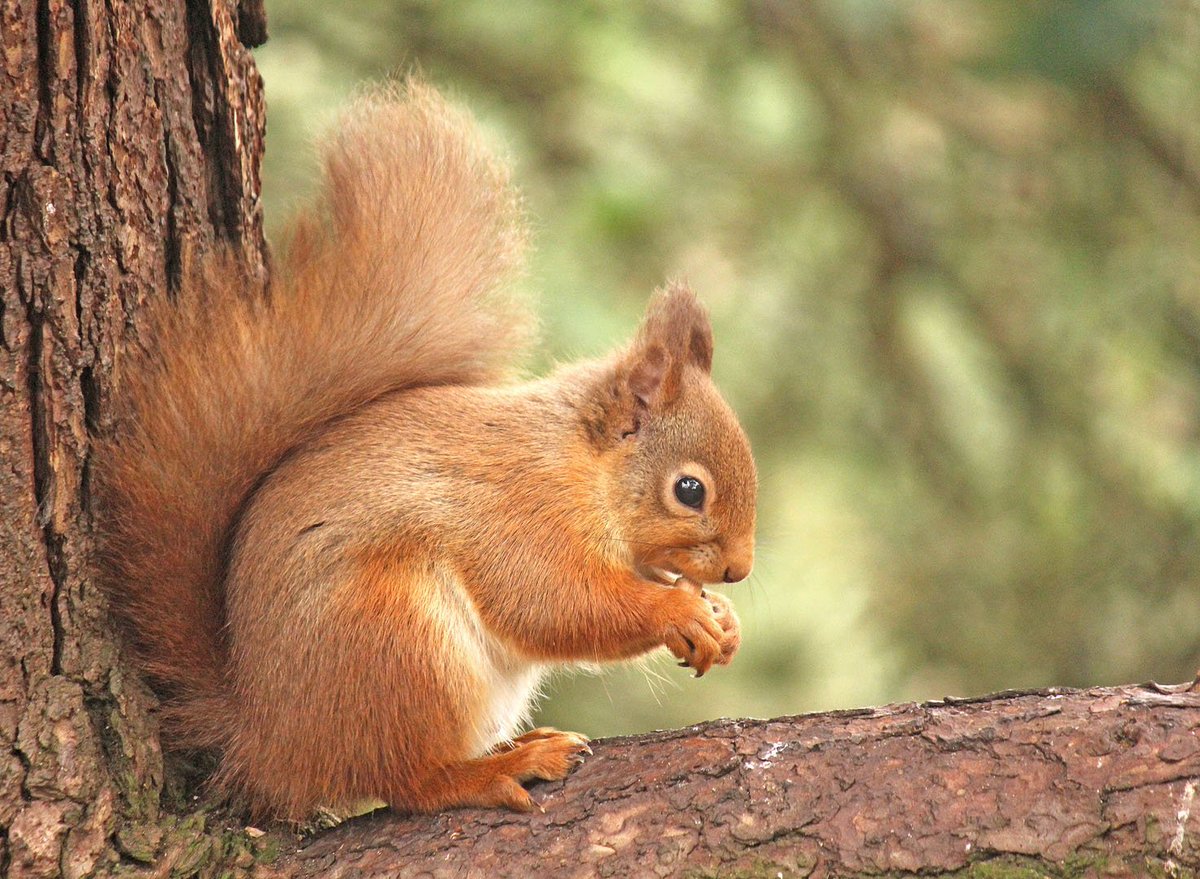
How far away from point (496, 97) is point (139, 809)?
199 cm

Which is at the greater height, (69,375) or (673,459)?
(673,459)

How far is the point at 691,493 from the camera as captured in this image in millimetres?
2227

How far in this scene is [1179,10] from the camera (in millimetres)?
2586

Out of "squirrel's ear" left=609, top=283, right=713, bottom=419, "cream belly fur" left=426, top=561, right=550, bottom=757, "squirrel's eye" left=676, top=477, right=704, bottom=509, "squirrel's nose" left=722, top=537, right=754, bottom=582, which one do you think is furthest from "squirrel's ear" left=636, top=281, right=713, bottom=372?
"cream belly fur" left=426, top=561, right=550, bottom=757

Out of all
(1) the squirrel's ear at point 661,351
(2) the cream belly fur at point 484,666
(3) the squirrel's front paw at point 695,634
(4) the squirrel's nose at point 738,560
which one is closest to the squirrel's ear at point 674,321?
(1) the squirrel's ear at point 661,351

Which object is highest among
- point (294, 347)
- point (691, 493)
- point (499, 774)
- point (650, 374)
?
point (650, 374)

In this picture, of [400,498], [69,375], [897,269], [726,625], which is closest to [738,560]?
[726,625]

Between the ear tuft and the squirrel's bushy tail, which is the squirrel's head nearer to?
the ear tuft

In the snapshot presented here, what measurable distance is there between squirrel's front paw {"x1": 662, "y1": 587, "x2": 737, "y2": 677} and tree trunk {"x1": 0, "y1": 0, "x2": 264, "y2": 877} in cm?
78

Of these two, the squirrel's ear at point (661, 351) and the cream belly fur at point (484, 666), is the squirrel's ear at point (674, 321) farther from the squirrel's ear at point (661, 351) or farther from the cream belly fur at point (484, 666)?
the cream belly fur at point (484, 666)

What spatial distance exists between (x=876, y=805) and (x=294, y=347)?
1.05 metres

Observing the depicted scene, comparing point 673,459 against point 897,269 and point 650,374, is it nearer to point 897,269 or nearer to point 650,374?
point 650,374

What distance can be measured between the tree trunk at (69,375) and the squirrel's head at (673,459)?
2.68 feet

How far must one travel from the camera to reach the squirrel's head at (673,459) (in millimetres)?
2219
